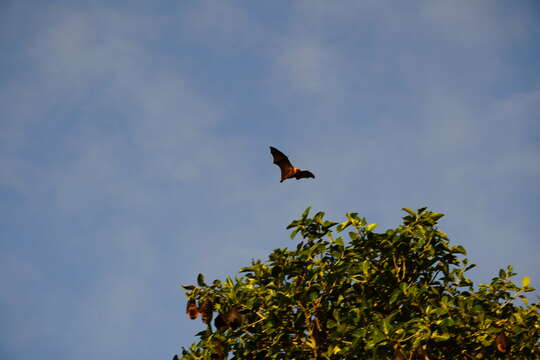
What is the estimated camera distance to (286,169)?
13.0 m

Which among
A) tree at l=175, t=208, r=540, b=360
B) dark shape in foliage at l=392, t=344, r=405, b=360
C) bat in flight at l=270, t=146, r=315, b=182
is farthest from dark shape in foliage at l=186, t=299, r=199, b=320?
dark shape in foliage at l=392, t=344, r=405, b=360

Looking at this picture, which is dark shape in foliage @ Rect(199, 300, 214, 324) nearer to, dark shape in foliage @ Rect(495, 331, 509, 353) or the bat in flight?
the bat in flight

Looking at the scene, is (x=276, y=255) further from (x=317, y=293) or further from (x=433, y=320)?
(x=433, y=320)

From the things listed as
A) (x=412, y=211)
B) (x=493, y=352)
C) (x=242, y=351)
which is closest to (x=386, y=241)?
(x=412, y=211)

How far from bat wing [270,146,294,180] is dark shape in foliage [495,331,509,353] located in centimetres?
562

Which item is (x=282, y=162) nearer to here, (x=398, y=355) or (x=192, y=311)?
(x=192, y=311)

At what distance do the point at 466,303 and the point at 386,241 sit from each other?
190 cm

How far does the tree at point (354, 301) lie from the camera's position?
1030 cm

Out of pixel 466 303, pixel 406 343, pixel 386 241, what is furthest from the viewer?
pixel 386 241

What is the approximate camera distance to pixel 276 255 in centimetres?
1126

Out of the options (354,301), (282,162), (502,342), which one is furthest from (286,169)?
(502,342)

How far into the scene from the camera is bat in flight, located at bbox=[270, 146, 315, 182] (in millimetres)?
12828

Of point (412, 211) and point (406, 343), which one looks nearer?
point (406, 343)

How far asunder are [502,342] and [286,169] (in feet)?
19.3
